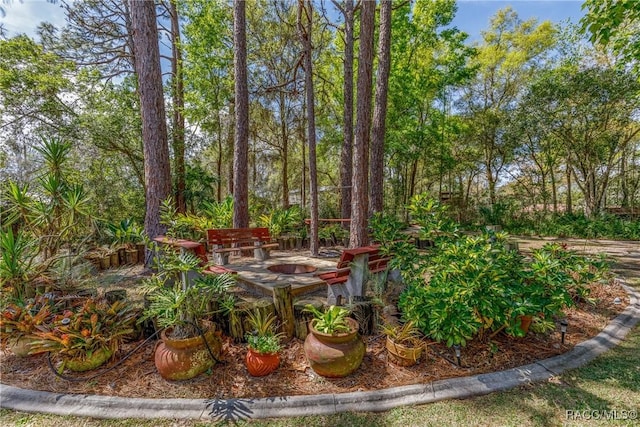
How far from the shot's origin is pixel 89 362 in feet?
7.95

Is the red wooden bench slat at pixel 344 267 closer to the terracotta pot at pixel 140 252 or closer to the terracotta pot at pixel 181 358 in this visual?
the terracotta pot at pixel 181 358

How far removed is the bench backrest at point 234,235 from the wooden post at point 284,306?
2.42 meters

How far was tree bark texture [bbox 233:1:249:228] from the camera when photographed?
5.71 m

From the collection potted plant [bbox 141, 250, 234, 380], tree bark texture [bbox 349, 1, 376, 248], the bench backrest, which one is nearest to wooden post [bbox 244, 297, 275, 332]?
potted plant [bbox 141, 250, 234, 380]

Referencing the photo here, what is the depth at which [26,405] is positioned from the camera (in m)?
2.10

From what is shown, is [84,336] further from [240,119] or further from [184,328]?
[240,119]

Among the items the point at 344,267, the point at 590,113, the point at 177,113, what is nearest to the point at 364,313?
the point at 344,267

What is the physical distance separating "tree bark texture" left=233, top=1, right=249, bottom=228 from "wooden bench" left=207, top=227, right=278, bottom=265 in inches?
33.6

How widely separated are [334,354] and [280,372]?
545 mm

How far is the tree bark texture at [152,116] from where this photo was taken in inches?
180

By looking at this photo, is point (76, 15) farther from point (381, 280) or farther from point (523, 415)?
point (523, 415)

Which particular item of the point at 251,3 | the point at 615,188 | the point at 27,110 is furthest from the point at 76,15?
the point at 615,188

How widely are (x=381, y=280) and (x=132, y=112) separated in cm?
803

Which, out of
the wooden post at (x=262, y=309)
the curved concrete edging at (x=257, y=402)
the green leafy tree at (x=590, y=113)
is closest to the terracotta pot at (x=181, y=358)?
the curved concrete edging at (x=257, y=402)
